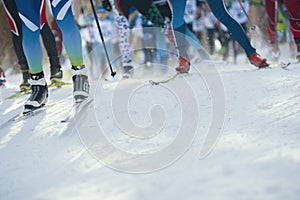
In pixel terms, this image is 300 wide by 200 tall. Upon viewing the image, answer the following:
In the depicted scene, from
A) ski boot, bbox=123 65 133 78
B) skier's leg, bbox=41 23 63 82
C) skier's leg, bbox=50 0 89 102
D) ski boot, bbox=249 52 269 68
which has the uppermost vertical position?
skier's leg, bbox=50 0 89 102

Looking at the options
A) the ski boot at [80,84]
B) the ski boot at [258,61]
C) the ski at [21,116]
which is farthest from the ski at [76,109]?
the ski boot at [258,61]

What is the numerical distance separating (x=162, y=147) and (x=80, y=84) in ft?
3.83

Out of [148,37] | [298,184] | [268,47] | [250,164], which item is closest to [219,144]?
[250,164]

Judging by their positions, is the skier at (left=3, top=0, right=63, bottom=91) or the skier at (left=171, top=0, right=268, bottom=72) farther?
the skier at (left=3, top=0, right=63, bottom=91)

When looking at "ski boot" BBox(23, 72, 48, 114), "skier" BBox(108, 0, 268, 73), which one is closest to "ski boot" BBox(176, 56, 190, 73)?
"skier" BBox(108, 0, 268, 73)

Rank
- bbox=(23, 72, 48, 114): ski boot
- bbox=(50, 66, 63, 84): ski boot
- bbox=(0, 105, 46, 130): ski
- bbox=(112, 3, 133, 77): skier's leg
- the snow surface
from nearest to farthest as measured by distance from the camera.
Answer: the snow surface
bbox=(0, 105, 46, 130): ski
bbox=(23, 72, 48, 114): ski boot
bbox=(50, 66, 63, 84): ski boot
bbox=(112, 3, 133, 77): skier's leg

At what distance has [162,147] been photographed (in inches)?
72.3

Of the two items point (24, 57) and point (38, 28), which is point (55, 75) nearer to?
point (24, 57)

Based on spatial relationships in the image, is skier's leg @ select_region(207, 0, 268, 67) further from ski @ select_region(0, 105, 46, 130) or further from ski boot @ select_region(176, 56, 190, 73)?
ski @ select_region(0, 105, 46, 130)

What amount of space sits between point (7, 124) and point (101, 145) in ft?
3.11

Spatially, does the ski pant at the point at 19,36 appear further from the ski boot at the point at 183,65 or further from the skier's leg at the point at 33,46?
the ski boot at the point at 183,65

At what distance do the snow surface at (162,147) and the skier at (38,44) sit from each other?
0.44 feet

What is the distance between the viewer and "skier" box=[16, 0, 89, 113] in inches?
110

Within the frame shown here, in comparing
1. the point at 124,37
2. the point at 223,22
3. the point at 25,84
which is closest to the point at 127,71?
the point at 124,37
